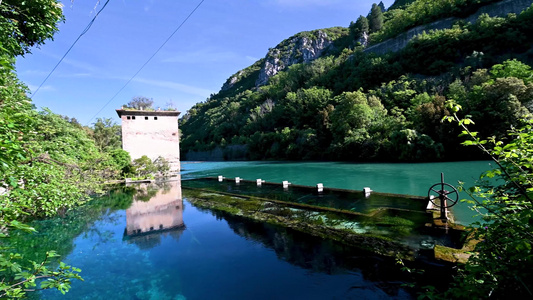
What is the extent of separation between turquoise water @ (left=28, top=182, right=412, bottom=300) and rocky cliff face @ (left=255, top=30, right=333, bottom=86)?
9421 cm

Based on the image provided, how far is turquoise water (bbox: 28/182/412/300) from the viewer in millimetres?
4023

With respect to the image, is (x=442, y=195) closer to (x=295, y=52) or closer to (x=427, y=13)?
(x=427, y=13)

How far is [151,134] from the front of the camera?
18.9 metres

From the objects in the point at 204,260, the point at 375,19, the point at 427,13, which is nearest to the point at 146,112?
Result: the point at 204,260

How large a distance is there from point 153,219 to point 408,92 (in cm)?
4072

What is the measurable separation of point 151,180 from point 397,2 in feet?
337

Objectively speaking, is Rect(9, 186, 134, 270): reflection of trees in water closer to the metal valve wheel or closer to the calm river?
the calm river

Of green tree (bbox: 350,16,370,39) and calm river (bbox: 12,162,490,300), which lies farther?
green tree (bbox: 350,16,370,39)

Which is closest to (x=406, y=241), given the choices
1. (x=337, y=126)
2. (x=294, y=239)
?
(x=294, y=239)

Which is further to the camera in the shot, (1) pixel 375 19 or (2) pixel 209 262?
(1) pixel 375 19

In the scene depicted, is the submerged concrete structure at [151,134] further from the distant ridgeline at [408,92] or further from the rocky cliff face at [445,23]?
the rocky cliff face at [445,23]

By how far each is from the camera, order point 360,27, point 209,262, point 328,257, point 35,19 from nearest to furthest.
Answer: point 35,19
point 328,257
point 209,262
point 360,27

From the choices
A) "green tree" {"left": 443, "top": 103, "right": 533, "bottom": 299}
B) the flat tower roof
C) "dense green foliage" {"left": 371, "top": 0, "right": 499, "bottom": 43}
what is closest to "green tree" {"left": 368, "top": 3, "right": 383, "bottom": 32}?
"dense green foliage" {"left": 371, "top": 0, "right": 499, "bottom": 43}


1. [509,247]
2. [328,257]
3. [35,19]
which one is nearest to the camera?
[509,247]
